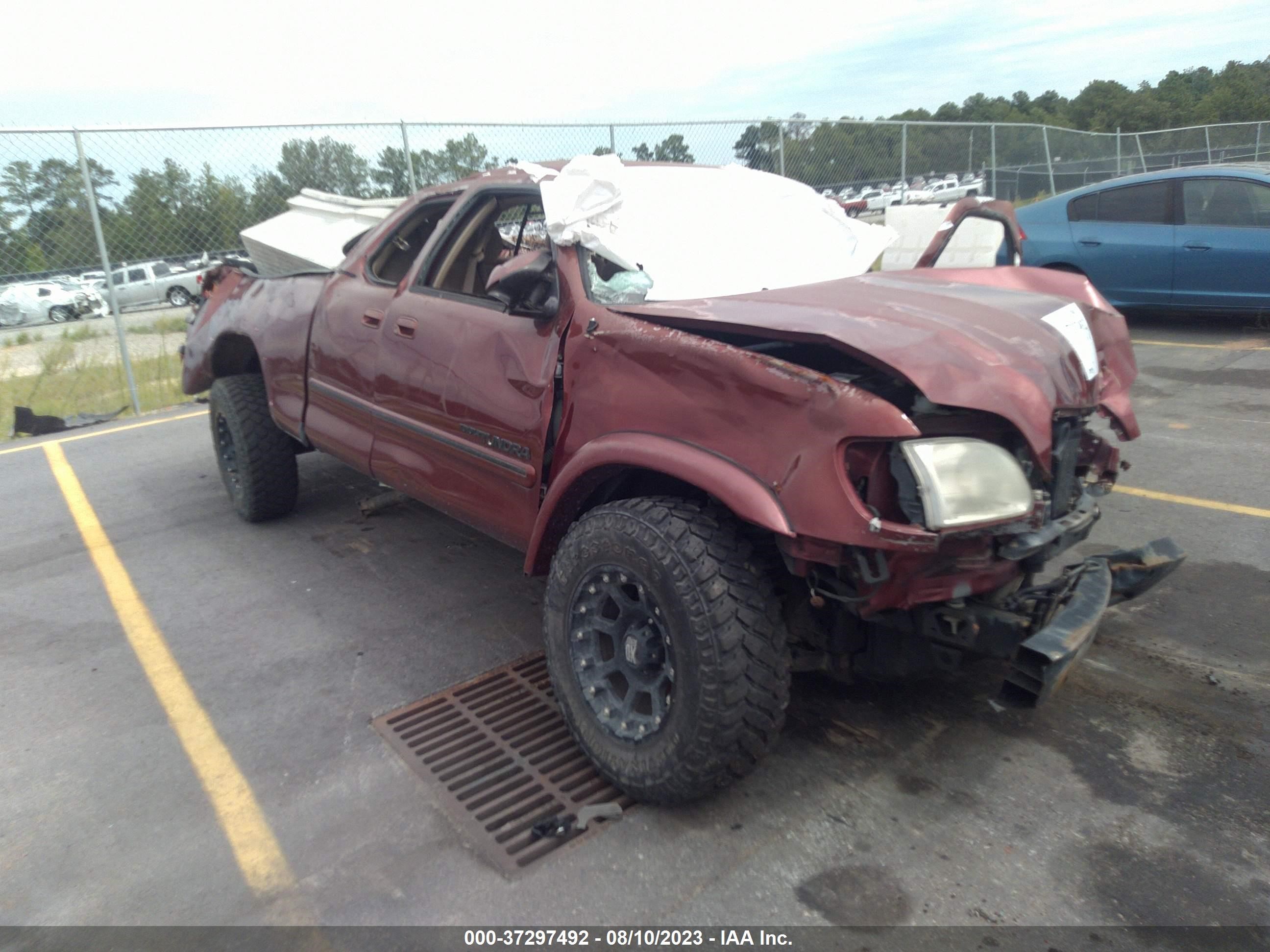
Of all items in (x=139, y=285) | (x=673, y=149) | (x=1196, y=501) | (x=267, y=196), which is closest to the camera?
(x=1196, y=501)

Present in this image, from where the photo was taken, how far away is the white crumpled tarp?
328 cm

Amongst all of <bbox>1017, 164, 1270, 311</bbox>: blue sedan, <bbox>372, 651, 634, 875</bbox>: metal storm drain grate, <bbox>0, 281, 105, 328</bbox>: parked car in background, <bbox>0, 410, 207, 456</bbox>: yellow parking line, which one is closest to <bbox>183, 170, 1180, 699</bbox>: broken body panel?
<bbox>372, 651, 634, 875</bbox>: metal storm drain grate

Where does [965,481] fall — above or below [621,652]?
above

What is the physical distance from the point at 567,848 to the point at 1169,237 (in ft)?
27.8

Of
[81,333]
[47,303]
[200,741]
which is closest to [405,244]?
[200,741]

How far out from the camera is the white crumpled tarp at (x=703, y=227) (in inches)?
129

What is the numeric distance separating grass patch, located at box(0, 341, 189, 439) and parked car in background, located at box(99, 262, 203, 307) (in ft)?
2.30

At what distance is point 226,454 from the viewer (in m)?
5.50

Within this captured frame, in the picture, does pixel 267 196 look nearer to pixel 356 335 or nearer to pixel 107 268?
pixel 107 268

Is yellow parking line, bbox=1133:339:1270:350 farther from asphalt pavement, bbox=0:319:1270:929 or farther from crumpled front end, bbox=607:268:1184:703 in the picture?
crumpled front end, bbox=607:268:1184:703

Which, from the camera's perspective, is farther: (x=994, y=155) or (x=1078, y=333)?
(x=994, y=155)

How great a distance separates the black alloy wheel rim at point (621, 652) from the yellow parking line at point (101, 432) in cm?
660

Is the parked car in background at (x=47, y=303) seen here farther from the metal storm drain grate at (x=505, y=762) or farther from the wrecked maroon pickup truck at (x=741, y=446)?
the metal storm drain grate at (x=505, y=762)

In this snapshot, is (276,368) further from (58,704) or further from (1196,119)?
(1196,119)
